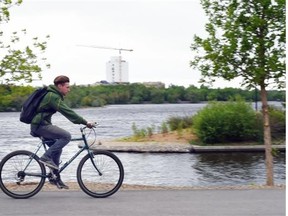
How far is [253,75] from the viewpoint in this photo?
12.5m

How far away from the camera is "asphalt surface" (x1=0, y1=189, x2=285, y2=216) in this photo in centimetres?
809

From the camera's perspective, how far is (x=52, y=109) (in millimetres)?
9367

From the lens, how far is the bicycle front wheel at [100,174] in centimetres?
941

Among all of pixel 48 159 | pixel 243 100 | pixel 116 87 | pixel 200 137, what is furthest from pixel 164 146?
pixel 116 87

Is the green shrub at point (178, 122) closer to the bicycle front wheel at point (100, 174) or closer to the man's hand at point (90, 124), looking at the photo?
the bicycle front wheel at point (100, 174)

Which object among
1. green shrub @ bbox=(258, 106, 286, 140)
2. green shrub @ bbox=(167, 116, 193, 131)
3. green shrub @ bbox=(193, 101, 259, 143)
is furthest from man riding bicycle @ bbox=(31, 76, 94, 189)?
green shrub @ bbox=(167, 116, 193, 131)

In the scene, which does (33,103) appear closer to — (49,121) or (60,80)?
(49,121)

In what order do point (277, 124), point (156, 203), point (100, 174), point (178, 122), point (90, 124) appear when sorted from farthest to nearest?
point (178, 122), point (277, 124), point (100, 174), point (90, 124), point (156, 203)

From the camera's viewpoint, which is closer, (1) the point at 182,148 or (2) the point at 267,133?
(2) the point at 267,133

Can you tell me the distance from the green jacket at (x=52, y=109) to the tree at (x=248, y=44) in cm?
408

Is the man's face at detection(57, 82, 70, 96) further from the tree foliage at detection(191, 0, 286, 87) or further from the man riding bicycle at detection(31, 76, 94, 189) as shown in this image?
the tree foliage at detection(191, 0, 286, 87)

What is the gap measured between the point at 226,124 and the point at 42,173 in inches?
1156

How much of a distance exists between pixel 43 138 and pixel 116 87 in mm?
121611

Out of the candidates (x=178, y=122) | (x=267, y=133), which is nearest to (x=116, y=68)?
(x=178, y=122)
